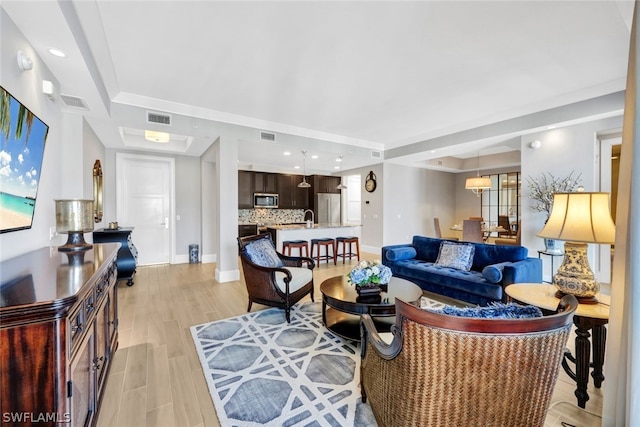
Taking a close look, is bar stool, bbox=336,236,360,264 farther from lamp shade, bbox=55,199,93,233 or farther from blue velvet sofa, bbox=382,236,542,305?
lamp shade, bbox=55,199,93,233

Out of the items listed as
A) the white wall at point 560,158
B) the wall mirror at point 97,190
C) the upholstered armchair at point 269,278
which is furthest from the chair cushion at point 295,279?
the white wall at point 560,158

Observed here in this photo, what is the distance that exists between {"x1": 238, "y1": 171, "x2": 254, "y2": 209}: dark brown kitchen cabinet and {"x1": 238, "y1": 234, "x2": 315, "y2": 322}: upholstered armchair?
16.0 ft

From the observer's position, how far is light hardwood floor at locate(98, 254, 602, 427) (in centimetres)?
171

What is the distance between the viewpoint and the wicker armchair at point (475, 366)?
3.39ft

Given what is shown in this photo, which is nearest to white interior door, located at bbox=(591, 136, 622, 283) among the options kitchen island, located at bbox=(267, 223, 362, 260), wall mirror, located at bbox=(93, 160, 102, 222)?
kitchen island, located at bbox=(267, 223, 362, 260)

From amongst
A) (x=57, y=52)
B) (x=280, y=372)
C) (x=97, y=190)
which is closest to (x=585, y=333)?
(x=280, y=372)

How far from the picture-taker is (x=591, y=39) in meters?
2.65

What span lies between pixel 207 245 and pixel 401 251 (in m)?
4.38

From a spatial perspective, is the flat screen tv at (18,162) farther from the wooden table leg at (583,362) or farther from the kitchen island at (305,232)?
the kitchen island at (305,232)

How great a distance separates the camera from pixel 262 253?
11.1 ft

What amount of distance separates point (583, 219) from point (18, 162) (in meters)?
3.63

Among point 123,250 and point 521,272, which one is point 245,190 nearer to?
point 123,250

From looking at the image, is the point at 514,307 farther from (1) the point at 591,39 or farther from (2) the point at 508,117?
(2) the point at 508,117

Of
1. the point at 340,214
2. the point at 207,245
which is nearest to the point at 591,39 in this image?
the point at 207,245
